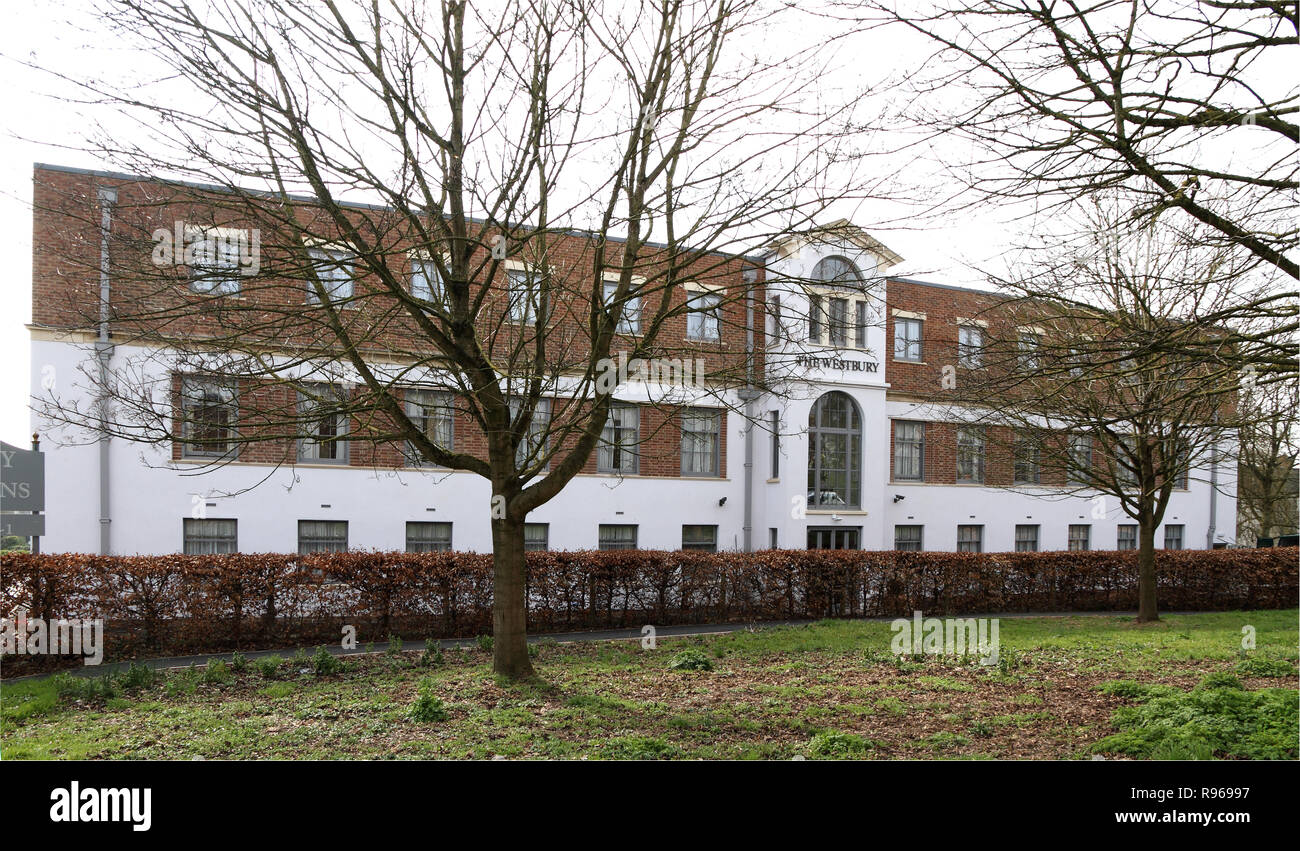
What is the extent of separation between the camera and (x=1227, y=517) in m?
30.8

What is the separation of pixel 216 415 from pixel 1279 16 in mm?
12872

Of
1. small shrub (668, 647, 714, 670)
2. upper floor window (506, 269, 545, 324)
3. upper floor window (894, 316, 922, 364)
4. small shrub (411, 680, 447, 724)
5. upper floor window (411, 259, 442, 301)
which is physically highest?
upper floor window (894, 316, 922, 364)

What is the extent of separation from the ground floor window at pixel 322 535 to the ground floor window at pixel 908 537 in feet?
51.5

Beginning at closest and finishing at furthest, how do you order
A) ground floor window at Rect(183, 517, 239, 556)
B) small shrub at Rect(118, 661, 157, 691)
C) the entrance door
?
small shrub at Rect(118, 661, 157, 691), ground floor window at Rect(183, 517, 239, 556), the entrance door

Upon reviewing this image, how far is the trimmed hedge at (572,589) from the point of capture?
481 inches

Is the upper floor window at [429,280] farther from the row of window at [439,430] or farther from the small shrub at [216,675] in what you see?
the small shrub at [216,675]

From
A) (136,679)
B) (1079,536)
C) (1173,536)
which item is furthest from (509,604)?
(1173,536)

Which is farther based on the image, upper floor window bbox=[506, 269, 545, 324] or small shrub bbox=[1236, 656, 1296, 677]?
small shrub bbox=[1236, 656, 1296, 677]

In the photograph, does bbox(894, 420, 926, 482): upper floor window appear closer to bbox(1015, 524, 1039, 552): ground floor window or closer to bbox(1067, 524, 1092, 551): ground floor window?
bbox(1015, 524, 1039, 552): ground floor window

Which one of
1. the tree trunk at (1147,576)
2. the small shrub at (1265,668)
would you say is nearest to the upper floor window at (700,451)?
the tree trunk at (1147,576)

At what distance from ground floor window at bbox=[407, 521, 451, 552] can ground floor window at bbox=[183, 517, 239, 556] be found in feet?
12.4

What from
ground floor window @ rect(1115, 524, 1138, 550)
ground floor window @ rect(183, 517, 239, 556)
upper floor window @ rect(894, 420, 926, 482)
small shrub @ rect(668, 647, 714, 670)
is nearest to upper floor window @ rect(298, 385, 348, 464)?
ground floor window @ rect(183, 517, 239, 556)

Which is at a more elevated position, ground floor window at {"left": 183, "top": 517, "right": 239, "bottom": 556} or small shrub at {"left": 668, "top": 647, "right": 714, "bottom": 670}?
ground floor window at {"left": 183, "top": 517, "right": 239, "bottom": 556}

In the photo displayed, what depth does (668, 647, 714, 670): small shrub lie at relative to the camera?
10.5 metres
